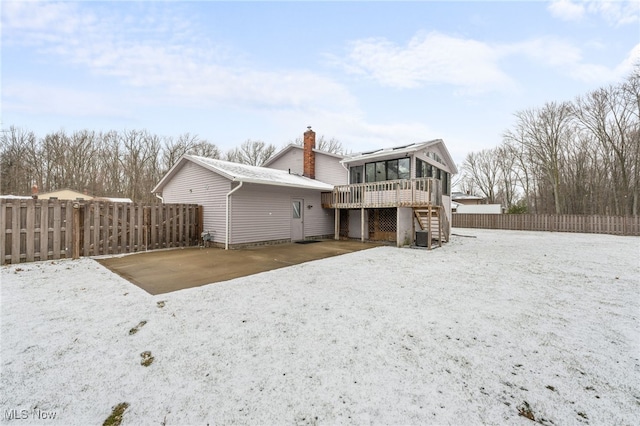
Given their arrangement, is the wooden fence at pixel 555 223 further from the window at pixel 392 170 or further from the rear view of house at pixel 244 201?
the rear view of house at pixel 244 201

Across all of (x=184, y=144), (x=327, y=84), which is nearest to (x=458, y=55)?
(x=327, y=84)

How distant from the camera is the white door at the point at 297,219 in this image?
1209 centimetres

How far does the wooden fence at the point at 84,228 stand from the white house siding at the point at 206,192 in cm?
78

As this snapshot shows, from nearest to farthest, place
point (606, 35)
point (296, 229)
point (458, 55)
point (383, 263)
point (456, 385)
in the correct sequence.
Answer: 1. point (456, 385)
2. point (383, 263)
3. point (606, 35)
4. point (458, 55)
5. point (296, 229)

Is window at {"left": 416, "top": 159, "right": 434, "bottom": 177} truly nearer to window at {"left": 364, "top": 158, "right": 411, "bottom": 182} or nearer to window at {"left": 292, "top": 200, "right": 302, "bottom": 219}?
window at {"left": 364, "top": 158, "right": 411, "bottom": 182}

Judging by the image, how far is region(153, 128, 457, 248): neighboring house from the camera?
33.0ft

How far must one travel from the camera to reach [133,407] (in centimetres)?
196

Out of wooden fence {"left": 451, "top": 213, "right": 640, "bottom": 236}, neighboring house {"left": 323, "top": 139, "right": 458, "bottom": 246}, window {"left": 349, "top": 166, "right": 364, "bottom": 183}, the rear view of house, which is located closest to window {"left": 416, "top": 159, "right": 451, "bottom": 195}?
neighboring house {"left": 323, "top": 139, "right": 458, "bottom": 246}

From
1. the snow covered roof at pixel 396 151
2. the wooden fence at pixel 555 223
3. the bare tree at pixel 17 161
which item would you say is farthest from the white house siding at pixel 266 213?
the bare tree at pixel 17 161

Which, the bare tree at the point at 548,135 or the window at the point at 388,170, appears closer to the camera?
the window at the point at 388,170

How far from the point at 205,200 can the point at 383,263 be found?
7.64m

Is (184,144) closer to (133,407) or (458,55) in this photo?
(458,55)

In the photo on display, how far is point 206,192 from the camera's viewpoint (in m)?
10.6

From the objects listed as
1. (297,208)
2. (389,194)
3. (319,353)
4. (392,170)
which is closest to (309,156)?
(297,208)
